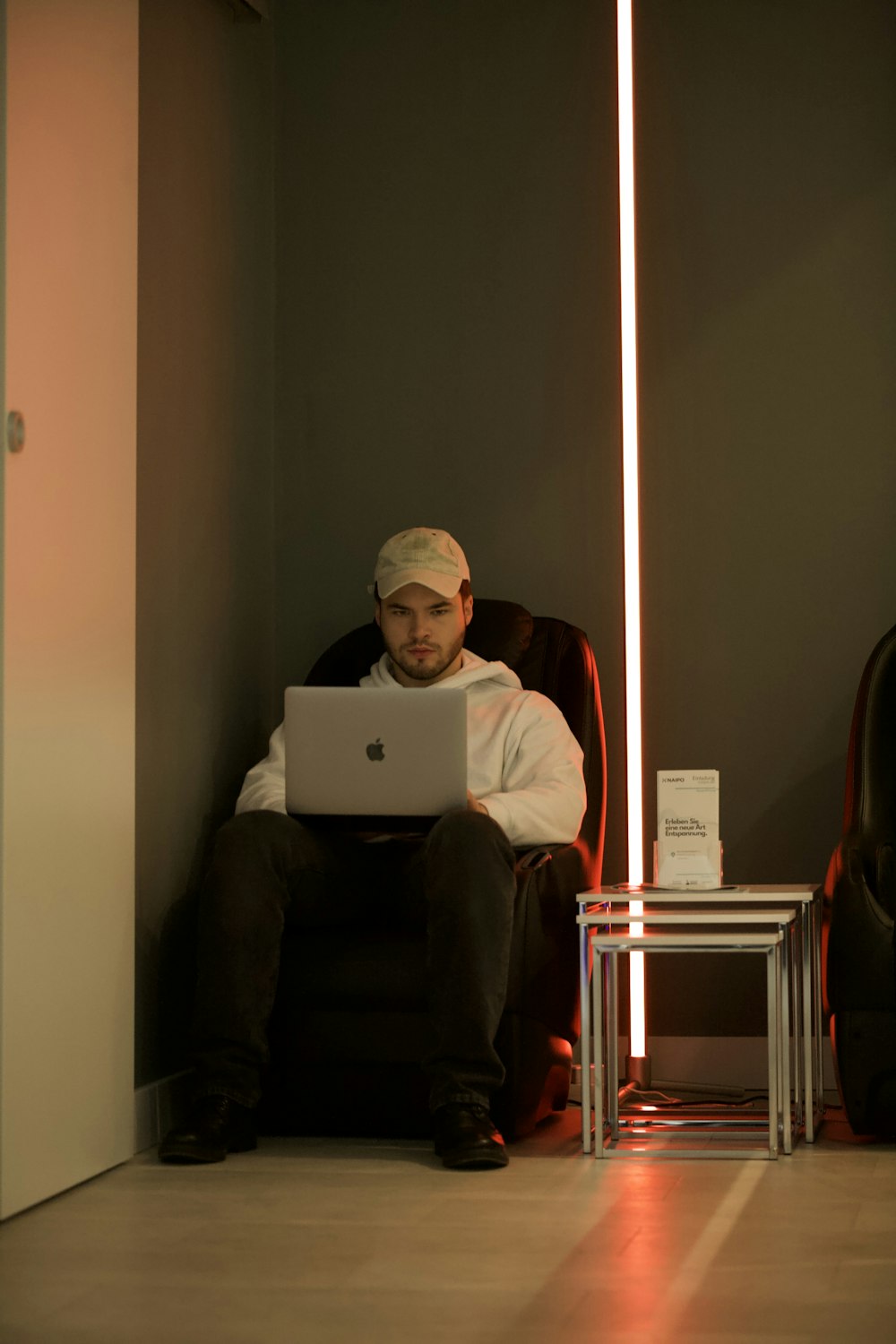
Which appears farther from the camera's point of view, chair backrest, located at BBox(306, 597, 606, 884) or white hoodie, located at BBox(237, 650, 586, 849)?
chair backrest, located at BBox(306, 597, 606, 884)

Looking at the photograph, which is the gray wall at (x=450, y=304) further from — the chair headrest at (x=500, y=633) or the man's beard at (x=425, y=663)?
the man's beard at (x=425, y=663)

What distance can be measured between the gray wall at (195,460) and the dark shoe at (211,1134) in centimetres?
26

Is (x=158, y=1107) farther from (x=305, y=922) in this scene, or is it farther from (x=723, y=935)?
(x=723, y=935)

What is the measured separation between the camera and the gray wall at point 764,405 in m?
3.89

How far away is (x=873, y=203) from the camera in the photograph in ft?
12.9

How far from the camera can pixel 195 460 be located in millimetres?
3629

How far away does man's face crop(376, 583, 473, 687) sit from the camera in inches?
143

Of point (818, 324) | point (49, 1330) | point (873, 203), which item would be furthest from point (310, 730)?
point (873, 203)

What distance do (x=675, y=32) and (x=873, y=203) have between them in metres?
0.65

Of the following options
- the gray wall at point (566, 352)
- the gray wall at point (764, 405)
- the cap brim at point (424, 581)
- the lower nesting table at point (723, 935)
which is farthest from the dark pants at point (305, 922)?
the gray wall at point (764, 405)

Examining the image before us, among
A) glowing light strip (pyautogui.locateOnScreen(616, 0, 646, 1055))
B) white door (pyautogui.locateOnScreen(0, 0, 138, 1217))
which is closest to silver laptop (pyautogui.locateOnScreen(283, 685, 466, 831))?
white door (pyautogui.locateOnScreen(0, 0, 138, 1217))

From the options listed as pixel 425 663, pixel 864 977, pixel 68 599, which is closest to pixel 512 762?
pixel 425 663

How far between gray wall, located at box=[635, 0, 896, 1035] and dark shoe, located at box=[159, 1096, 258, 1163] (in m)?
1.23

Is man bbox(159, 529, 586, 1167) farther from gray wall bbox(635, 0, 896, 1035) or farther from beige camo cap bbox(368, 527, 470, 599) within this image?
gray wall bbox(635, 0, 896, 1035)
